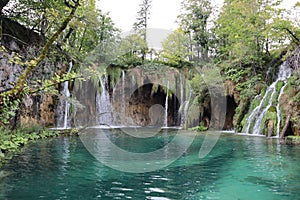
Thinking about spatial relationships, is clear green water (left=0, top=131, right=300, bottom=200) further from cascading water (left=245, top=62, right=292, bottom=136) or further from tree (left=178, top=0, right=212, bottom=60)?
tree (left=178, top=0, right=212, bottom=60)

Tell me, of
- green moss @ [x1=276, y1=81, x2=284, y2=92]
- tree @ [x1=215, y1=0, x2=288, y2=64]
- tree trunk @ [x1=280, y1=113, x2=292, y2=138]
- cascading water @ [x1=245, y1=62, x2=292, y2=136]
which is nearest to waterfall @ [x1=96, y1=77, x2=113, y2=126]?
tree @ [x1=215, y1=0, x2=288, y2=64]

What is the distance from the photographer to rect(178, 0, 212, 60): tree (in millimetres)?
27281

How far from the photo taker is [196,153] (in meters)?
9.49

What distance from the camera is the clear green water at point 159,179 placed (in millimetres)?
4859

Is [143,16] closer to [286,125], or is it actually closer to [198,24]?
[198,24]

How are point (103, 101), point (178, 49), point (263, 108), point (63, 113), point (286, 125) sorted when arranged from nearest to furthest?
point (286, 125) < point (263, 108) < point (63, 113) < point (103, 101) < point (178, 49)

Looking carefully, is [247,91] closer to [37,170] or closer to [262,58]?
[262,58]

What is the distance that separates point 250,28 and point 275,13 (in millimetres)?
1786

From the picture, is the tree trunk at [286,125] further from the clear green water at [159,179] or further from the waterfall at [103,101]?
the waterfall at [103,101]

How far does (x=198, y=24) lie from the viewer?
2733cm

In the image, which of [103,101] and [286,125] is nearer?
[286,125]

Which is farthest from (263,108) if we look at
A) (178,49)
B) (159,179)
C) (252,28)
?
(178,49)

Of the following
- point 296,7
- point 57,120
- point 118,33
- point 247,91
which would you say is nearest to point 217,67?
point 247,91

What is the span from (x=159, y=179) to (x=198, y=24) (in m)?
23.9
